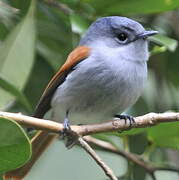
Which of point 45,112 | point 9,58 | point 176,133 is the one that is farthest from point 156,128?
point 9,58

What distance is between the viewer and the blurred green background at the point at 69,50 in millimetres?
2400

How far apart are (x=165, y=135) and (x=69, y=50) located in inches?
25.2

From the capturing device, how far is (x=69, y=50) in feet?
8.79

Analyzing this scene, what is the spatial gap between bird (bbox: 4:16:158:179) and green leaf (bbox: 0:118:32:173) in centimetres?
66

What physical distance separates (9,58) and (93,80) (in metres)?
0.38

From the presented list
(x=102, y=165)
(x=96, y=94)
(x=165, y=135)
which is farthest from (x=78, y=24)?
(x=102, y=165)

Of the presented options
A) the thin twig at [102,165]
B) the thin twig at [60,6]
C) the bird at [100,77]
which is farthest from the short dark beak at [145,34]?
the thin twig at [102,165]

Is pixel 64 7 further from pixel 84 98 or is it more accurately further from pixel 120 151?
pixel 120 151

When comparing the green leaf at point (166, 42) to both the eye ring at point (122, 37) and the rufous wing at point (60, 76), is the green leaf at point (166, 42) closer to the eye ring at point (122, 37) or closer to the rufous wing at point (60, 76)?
the eye ring at point (122, 37)

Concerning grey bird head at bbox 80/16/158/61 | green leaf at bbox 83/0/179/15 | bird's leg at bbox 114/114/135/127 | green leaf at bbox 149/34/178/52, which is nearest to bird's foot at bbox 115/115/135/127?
bird's leg at bbox 114/114/135/127

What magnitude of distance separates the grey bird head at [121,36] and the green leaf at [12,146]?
93 cm

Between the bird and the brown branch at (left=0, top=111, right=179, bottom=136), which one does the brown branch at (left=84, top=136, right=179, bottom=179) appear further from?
the brown branch at (left=0, top=111, right=179, bottom=136)

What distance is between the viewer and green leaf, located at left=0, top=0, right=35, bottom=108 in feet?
7.79

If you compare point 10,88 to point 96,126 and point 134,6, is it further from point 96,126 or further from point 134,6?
point 134,6
